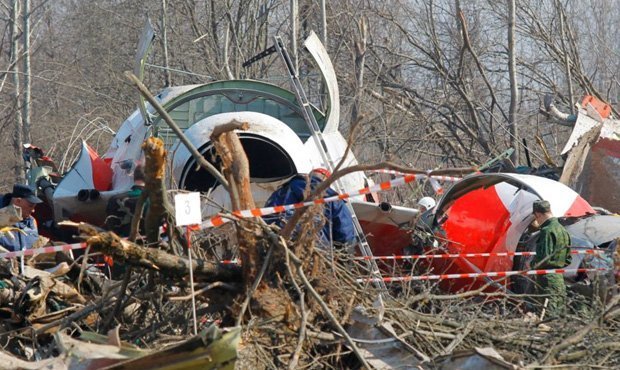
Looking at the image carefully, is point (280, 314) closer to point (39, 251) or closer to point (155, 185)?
point (155, 185)

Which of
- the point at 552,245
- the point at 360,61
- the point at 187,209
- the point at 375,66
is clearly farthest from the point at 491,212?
the point at 375,66

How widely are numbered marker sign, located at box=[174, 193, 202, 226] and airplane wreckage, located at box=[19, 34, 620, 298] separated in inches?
111

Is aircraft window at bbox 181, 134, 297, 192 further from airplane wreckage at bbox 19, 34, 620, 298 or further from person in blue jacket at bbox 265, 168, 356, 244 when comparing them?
person in blue jacket at bbox 265, 168, 356, 244

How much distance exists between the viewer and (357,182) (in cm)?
1109

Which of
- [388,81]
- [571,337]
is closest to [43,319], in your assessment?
[571,337]

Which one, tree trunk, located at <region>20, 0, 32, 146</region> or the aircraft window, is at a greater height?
tree trunk, located at <region>20, 0, 32, 146</region>

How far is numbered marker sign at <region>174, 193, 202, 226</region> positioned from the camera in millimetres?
5820

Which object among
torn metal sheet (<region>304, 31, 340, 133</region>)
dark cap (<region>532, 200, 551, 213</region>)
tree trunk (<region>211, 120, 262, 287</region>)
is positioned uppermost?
torn metal sheet (<region>304, 31, 340, 133</region>)

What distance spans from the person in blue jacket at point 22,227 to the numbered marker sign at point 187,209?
325cm

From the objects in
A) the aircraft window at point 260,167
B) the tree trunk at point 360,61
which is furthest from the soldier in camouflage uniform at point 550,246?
the tree trunk at point 360,61

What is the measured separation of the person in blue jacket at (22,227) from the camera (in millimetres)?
9008

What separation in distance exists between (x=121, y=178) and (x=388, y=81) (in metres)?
7.16

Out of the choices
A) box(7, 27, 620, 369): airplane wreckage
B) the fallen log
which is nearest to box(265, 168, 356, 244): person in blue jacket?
box(7, 27, 620, 369): airplane wreckage

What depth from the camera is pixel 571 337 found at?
6.15m
